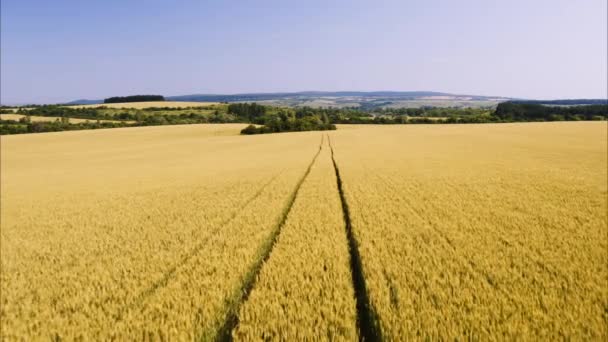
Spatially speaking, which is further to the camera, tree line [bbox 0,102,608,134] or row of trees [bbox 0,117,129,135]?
tree line [bbox 0,102,608,134]

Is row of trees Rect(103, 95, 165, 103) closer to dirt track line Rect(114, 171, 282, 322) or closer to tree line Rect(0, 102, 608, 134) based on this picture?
tree line Rect(0, 102, 608, 134)

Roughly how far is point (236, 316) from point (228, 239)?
3.20 meters

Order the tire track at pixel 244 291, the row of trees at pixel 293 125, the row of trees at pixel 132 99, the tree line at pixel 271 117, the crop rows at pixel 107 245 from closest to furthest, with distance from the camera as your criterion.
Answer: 1. the tire track at pixel 244 291
2. the crop rows at pixel 107 245
3. the row of trees at pixel 293 125
4. the tree line at pixel 271 117
5. the row of trees at pixel 132 99

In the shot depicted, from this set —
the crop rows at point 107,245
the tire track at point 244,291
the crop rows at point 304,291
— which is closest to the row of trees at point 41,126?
the crop rows at point 107,245

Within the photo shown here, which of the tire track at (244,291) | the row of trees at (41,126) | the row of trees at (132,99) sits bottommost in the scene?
the tire track at (244,291)

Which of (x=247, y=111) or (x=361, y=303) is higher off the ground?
(x=247, y=111)

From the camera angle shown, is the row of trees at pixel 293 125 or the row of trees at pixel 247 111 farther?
the row of trees at pixel 247 111

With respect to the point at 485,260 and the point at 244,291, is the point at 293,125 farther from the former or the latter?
the point at 244,291

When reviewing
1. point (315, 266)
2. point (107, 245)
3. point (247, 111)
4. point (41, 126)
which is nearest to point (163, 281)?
point (315, 266)

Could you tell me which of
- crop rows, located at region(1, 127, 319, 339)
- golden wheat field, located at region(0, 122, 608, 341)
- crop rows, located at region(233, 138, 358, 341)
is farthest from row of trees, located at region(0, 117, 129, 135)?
crop rows, located at region(233, 138, 358, 341)

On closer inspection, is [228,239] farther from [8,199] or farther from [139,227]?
[8,199]

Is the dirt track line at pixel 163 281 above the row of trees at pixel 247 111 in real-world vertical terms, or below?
below

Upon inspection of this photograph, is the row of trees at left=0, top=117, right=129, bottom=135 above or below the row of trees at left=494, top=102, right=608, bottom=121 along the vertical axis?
below

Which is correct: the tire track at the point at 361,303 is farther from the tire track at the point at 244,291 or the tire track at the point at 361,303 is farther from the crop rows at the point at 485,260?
the tire track at the point at 244,291
